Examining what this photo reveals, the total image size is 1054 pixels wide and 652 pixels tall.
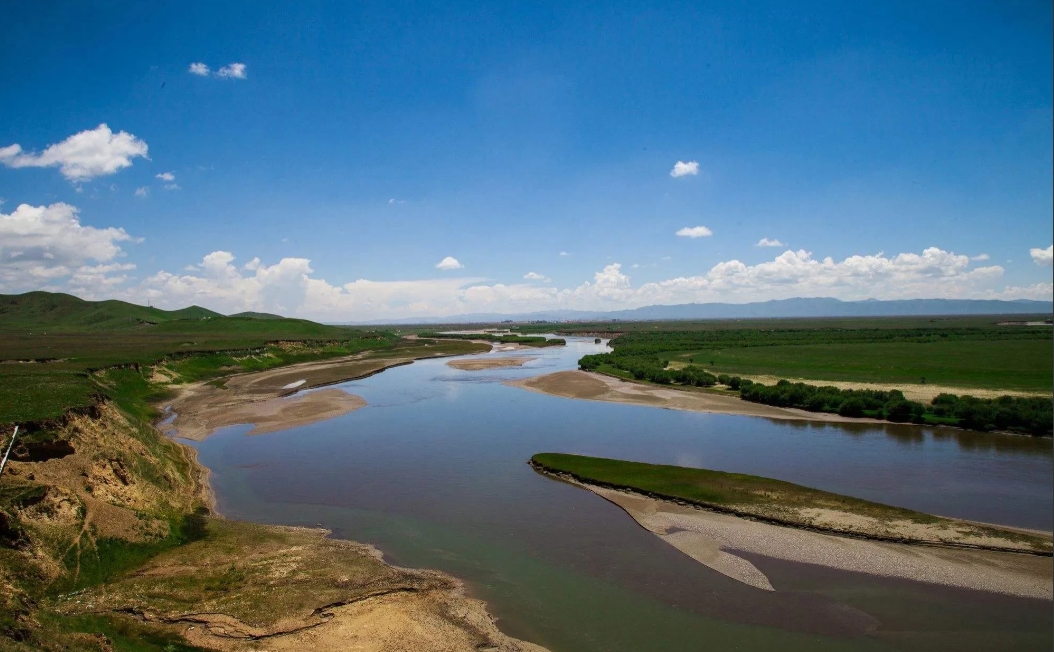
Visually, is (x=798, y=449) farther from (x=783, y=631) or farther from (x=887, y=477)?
(x=783, y=631)

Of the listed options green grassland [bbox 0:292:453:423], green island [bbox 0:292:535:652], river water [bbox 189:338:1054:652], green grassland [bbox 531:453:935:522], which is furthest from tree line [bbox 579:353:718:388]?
green grassland [bbox 0:292:453:423]

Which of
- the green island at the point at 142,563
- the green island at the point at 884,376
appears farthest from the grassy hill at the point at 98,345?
the green island at the point at 884,376

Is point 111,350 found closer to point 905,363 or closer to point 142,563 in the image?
point 142,563

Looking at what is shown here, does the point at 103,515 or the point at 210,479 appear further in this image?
the point at 210,479

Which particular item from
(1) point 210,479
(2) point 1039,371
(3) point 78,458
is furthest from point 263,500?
(2) point 1039,371

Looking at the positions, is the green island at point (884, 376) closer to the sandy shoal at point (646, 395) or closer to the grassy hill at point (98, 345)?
the sandy shoal at point (646, 395)
